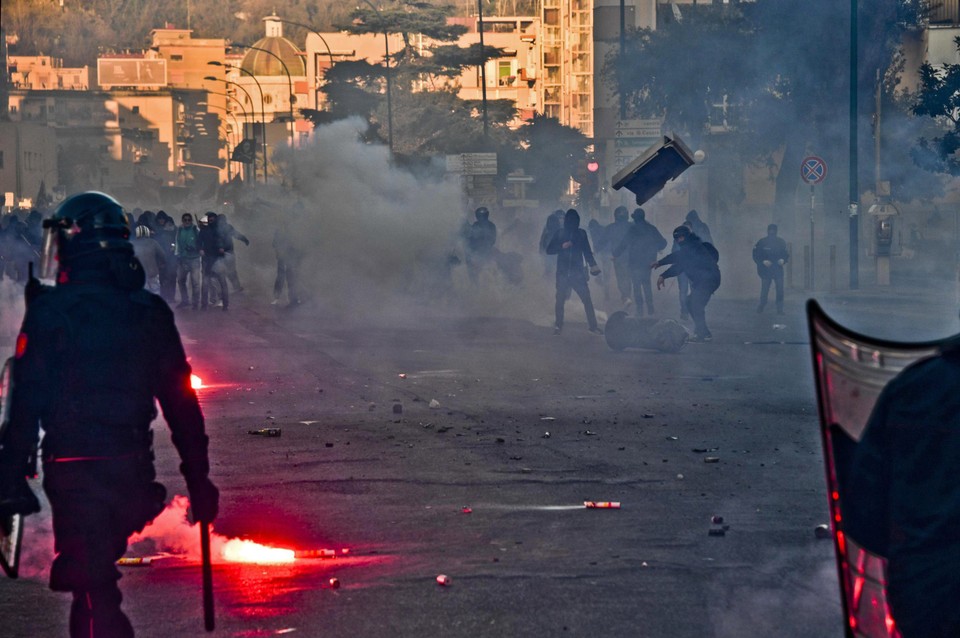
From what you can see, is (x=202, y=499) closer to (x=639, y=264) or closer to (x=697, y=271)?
(x=697, y=271)

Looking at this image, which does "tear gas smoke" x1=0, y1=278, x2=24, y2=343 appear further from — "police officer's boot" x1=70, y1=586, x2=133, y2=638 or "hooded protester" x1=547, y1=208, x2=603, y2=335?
"police officer's boot" x1=70, y1=586, x2=133, y2=638

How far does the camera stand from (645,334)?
1825cm

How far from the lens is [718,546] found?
717 centimetres

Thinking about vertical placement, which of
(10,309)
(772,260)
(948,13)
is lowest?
(10,309)

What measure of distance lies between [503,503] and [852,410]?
5.53 m

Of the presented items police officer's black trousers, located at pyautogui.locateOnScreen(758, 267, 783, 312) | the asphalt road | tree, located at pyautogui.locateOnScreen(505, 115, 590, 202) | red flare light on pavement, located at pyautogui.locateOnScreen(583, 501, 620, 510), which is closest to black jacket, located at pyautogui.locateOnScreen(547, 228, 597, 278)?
the asphalt road

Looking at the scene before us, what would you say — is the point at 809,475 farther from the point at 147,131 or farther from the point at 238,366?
the point at 147,131

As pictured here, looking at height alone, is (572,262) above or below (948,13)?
below

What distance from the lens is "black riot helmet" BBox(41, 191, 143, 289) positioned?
4707 mm

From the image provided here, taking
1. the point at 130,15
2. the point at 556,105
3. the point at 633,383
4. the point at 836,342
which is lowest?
the point at 633,383

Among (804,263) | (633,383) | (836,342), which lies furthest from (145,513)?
(804,263)

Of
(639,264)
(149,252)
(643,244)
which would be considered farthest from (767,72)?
(149,252)

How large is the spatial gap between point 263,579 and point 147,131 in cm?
13108

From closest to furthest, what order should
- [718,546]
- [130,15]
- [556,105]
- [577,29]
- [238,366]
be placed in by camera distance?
[718,546], [238,366], [577,29], [556,105], [130,15]
